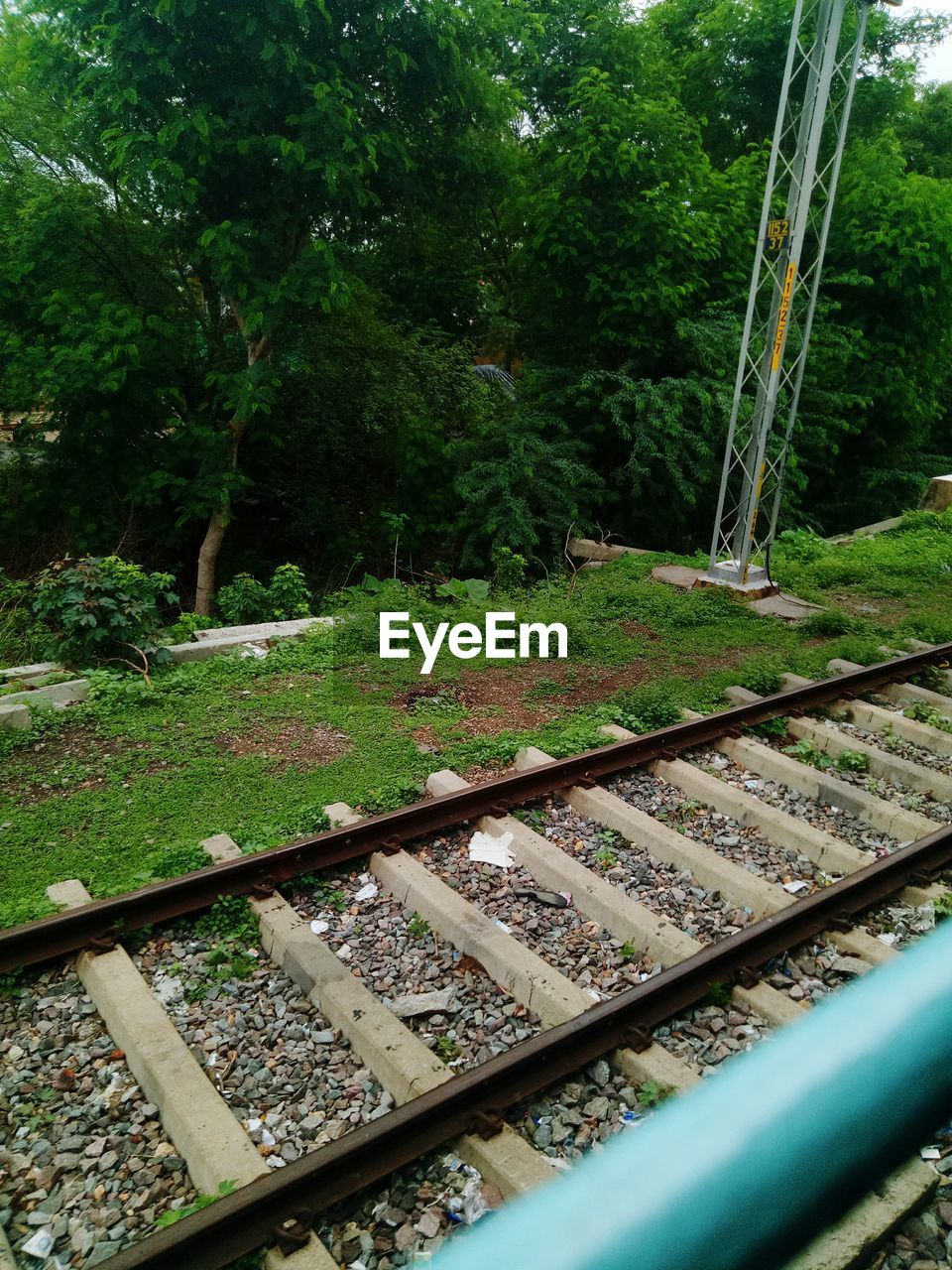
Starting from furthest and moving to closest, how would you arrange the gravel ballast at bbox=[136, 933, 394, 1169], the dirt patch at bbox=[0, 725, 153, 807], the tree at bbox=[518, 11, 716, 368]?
the tree at bbox=[518, 11, 716, 368]
the dirt patch at bbox=[0, 725, 153, 807]
the gravel ballast at bbox=[136, 933, 394, 1169]

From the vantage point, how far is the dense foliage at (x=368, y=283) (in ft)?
33.3

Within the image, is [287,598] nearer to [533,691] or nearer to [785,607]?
[533,691]

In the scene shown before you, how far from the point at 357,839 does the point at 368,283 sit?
41.0 feet

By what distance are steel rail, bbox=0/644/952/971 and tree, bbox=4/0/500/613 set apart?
714 cm

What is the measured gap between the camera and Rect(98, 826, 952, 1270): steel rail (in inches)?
103

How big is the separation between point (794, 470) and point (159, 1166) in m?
13.7

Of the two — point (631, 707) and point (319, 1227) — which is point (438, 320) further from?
point (319, 1227)

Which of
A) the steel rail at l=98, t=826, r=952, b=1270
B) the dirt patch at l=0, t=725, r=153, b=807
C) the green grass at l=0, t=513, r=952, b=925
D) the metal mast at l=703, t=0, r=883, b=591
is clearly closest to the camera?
the steel rail at l=98, t=826, r=952, b=1270

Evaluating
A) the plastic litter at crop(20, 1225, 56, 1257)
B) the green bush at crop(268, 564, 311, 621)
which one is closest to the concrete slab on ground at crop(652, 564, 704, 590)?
the green bush at crop(268, 564, 311, 621)

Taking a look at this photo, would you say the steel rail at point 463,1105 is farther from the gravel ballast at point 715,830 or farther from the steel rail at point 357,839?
the steel rail at point 357,839

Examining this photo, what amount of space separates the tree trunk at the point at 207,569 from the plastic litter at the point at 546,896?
9.17m

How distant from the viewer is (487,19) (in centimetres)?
1105

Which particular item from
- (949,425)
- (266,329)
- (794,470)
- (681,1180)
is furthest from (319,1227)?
(949,425)

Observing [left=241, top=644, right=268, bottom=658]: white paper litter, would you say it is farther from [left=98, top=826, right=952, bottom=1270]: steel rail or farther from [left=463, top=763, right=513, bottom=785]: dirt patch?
[left=98, top=826, right=952, bottom=1270]: steel rail
